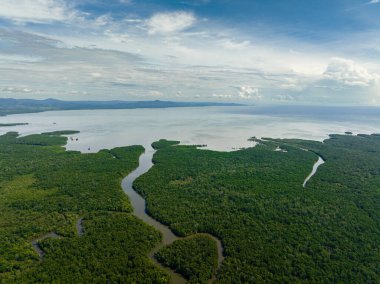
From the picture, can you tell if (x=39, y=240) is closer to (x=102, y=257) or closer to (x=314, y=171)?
(x=102, y=257)

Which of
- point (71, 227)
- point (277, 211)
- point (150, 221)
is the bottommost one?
point (150, 221)

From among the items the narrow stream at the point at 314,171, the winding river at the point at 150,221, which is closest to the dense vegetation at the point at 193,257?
the winding river at the point at 150,221

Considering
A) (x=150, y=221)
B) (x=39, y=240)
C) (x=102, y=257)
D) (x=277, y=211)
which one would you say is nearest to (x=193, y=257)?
(x=102, y=257)

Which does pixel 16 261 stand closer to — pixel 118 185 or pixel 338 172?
pixel 118 185

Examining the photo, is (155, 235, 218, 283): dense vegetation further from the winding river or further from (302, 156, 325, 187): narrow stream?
(302, 156, 325, 187): narrow stream

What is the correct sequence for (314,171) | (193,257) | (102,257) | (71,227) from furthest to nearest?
(314,171) → (71,227) → (193,257) → (102,257)

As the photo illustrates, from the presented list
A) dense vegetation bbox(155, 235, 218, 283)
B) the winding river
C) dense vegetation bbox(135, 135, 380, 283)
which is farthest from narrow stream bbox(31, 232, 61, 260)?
dense vegetation bbox(135, 135, 380, 283)
